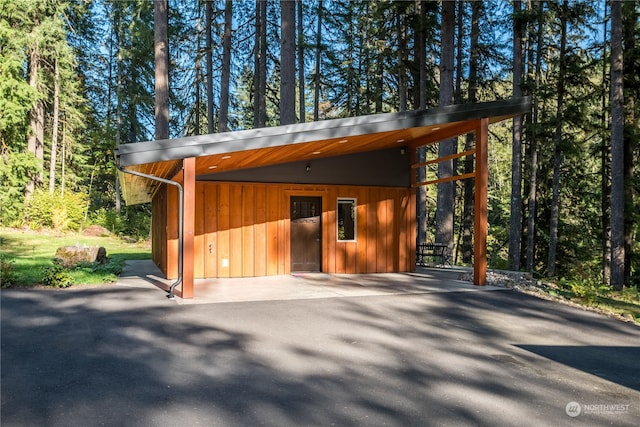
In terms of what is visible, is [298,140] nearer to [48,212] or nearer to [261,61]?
[261,61]

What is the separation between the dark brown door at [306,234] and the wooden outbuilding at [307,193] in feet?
0.08

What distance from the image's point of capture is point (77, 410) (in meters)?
2.91

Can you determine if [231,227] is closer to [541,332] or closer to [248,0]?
[541,332]

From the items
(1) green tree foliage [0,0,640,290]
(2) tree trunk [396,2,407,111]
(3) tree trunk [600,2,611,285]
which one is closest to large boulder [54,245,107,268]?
(1) green tree foliage [0,0,640,290]

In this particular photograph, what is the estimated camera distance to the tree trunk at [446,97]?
36.4 feet

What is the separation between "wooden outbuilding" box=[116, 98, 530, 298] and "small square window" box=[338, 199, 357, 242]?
0.02 m

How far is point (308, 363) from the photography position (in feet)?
13.1

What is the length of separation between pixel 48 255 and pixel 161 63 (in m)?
6.13

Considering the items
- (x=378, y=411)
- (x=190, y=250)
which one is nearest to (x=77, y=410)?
(x=378, y=411)

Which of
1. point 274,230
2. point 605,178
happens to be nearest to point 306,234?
point 274,230

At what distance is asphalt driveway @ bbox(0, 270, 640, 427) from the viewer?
300 cm

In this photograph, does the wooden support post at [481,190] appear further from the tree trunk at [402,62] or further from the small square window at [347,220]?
the tree trunk at [402,62]

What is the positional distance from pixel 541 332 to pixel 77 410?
5184mm

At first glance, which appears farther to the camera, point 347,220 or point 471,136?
point 471,136
